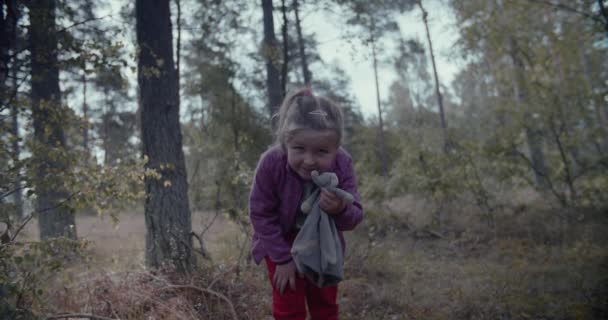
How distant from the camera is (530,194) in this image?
303 inches

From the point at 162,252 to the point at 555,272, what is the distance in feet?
14.8

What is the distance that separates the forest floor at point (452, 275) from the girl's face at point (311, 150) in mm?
1613

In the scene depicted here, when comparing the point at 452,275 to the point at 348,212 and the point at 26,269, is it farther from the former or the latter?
the point at 26,269

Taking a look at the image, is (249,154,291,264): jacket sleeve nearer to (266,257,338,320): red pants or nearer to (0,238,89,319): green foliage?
(266,257,338,320): red pants

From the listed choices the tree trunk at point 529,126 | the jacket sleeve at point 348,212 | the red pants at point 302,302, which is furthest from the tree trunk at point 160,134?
the tree trunk at point 529,126

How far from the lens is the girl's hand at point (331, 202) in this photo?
1.98 metres

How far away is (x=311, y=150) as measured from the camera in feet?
6.71

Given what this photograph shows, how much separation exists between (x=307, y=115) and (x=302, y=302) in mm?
1094

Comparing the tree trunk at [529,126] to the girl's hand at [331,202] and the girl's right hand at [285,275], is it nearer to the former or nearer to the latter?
the girl's hand at [331,202]

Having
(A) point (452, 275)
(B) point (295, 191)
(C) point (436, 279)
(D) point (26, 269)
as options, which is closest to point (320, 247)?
(B) point (295, 191)

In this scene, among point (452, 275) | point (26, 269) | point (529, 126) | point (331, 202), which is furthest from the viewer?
point (529, 126)

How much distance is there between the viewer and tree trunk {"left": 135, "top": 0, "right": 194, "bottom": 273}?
14.6 feet

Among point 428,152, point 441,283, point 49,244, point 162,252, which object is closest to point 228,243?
point 162,252

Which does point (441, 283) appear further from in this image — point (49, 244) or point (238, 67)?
point (238, 67)
